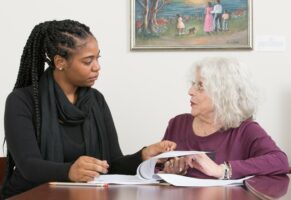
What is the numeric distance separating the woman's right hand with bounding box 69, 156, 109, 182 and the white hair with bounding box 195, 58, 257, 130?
1.90ft

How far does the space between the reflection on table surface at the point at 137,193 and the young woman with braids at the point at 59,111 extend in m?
0.34

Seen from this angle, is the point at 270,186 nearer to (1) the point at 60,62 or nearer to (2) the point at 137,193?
(2) the point at 137,193

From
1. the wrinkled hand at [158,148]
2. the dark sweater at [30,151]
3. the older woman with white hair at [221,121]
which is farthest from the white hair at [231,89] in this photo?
the dark sweater at [30,151]

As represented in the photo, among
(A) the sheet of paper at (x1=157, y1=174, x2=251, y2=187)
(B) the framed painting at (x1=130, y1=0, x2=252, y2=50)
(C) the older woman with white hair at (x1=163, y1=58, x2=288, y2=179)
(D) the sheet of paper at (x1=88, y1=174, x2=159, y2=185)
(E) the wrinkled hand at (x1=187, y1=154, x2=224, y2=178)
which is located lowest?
(D) the sheet of paper at (x1=88, y1=174, x2=159, y2=185)

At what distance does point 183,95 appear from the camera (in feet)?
9.32

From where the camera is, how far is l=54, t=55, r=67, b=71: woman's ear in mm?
2006

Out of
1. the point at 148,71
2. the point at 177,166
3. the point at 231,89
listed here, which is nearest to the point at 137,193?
the point at 177,166

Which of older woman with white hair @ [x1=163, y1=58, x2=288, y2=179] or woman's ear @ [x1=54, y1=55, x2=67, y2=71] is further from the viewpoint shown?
woman's ear @ [x1=54, y1=55, x2=67, y2=71]

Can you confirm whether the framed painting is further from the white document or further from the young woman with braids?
the white document

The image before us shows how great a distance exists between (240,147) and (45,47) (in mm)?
933

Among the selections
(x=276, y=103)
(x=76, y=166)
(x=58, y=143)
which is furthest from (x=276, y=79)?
(x=76, y=166)

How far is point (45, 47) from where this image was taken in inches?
80.0

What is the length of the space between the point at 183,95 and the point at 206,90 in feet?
3.13

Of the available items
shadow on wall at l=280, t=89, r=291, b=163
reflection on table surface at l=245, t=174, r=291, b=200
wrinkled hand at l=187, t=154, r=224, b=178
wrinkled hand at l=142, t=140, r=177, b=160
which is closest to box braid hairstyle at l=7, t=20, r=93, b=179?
wrinkled hand at l=142, t=140, r=177, b=160
